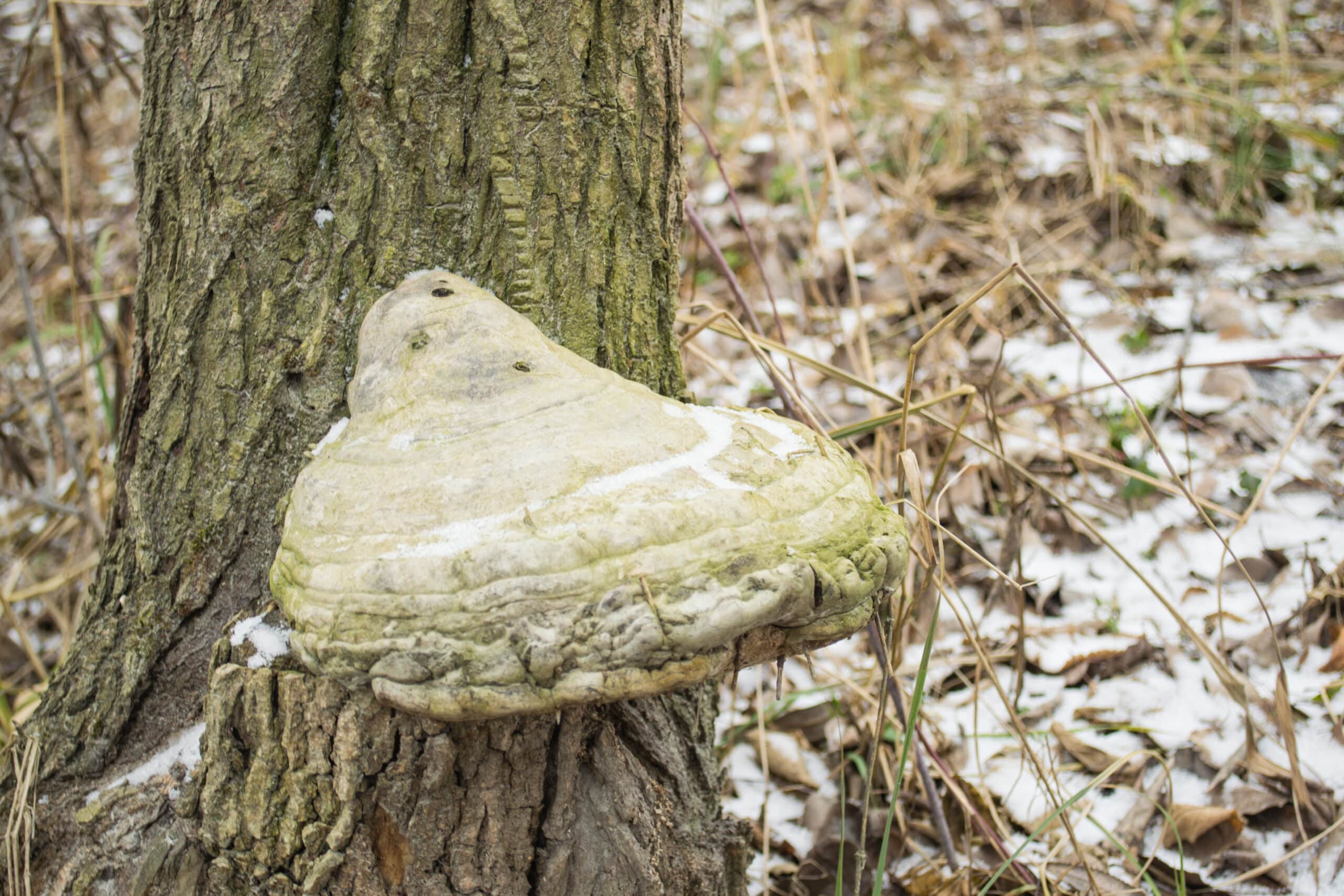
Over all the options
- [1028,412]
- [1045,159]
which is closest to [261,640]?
[1028,412]

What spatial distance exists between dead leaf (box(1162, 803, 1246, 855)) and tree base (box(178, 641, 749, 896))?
1173 mm

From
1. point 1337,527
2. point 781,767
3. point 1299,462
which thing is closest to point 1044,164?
point 1299,462

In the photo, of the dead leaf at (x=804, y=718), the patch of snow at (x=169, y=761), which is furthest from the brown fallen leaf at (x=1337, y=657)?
the patch of snow at (x=169, y=761)

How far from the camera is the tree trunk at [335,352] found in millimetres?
1378

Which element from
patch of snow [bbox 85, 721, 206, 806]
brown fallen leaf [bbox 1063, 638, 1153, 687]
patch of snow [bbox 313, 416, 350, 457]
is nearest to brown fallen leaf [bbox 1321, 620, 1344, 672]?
brown fallen leaf [bbox 1063, 638, 1153, 687]

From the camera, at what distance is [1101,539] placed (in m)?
1.62

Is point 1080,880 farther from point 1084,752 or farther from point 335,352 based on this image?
point 335,352

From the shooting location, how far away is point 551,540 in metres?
1.02

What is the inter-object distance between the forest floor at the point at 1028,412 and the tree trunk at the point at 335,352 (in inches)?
15.7

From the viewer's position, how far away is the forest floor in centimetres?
197

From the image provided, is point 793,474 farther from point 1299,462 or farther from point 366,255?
point 1299,462

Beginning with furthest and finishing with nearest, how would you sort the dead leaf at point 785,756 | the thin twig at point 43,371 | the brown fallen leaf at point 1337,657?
the thin twig at point 43,371
the dead leaf at point 785,756
the brown fallen leaf at point 1337,657

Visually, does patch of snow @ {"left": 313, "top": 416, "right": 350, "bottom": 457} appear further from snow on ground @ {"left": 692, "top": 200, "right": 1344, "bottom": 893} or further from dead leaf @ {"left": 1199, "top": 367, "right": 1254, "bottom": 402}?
dead leaf @ {"left": 1199, "top": 367, "right": 1254, "bottom": 402}

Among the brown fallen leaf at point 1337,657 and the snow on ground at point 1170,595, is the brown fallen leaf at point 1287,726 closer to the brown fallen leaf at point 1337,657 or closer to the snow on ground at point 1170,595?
the snow on ground at point 1170,595
